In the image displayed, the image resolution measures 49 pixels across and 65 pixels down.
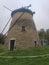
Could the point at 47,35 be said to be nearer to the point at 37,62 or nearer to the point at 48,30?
the point at 48,30

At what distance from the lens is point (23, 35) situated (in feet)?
78.9

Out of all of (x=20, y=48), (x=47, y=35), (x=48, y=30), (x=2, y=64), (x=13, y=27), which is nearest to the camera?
(x=2, y=64)

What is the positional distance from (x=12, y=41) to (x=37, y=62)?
34.1 ft

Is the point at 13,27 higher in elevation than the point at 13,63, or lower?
higher

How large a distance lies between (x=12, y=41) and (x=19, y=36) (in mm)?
1233

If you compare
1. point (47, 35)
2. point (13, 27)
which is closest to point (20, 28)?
point (13, 27)

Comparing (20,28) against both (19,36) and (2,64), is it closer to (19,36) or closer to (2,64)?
(19,36)

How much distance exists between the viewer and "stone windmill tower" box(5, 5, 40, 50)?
2370 cm

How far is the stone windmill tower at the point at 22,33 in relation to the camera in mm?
23703

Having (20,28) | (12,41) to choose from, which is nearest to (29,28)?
(20,28)

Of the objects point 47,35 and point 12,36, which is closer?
point 12,36

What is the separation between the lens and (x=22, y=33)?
24219mm

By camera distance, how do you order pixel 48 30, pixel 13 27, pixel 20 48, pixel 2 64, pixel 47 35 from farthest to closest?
pixel 48 30 < pixel 47 35 < pixel 13 27 < pixel 20 48 < pixel 2 64

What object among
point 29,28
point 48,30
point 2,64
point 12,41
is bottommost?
point 2,64
